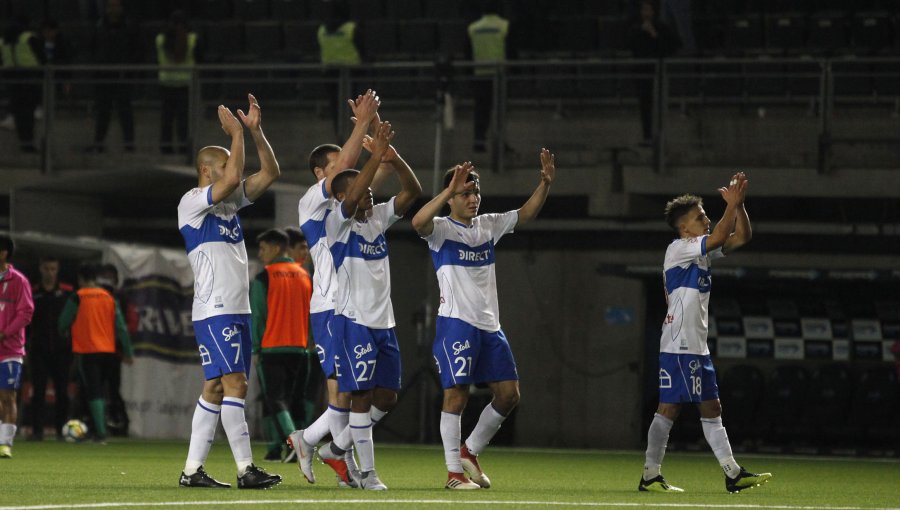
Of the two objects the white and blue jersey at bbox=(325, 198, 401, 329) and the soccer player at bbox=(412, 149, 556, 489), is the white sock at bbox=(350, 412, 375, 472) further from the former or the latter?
the soccer player at bbox=(412, 149, 556, 489)

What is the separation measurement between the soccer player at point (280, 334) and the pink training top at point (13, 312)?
1904mm

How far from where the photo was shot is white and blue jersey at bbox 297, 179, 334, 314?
9.78m

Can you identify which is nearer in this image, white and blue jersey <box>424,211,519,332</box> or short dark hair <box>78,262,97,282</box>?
white and blue jersey <box>424,211,519,332</box>

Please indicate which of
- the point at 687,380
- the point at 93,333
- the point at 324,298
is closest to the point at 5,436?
the point at 93,333

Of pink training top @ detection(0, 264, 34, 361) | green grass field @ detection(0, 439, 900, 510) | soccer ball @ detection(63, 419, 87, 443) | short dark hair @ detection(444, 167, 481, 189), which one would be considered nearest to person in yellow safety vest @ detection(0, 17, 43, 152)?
soccer ball @ detection(63, 419, 87, 443)

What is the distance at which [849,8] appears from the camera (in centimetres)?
2211

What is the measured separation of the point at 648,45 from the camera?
19.1m

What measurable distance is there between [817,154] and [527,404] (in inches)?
213

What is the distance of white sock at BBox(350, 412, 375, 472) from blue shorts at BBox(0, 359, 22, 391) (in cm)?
518

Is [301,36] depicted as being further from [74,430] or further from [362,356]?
[362,356]

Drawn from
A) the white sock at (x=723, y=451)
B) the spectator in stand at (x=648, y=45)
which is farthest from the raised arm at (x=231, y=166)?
the spectator in stand at (x=648, y=45)

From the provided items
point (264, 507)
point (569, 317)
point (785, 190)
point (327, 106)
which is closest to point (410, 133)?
point (327, 106)

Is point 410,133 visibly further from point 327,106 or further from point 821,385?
point 821,385

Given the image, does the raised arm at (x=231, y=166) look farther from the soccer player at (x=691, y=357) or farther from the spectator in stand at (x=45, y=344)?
the spectator in stand at (x=45, y=344)
